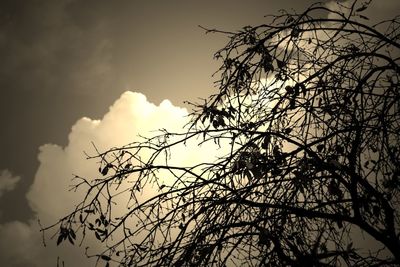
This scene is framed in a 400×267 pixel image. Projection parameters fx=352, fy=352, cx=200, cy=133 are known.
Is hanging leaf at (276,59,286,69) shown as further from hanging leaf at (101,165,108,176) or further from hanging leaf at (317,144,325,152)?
hanging leaf at (101,165,108,176)

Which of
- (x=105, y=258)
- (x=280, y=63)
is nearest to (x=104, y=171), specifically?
(x=105, y=258)

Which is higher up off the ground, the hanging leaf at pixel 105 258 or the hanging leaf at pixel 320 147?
the hanging leaf at pixel 320 147

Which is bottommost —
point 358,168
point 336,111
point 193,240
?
point 193,240

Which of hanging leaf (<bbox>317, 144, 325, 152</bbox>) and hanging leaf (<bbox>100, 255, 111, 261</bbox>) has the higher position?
hanging leaf (<bbox>317, 144, 325, 152</bbox>)

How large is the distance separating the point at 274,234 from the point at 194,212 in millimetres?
735

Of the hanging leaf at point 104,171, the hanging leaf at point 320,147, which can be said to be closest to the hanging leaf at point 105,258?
the hanging leaf at point 104,171

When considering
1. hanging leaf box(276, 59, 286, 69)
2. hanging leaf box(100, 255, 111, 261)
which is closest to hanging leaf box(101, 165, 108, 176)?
hanging leaf box(100, 255, 111, 261)

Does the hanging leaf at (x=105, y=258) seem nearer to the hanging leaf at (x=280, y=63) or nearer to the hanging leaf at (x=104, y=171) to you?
the hanging leaf at (x=104, y=171)

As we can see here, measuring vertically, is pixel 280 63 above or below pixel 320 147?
above

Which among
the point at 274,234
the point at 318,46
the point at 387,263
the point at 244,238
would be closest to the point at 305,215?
the point at 274,234

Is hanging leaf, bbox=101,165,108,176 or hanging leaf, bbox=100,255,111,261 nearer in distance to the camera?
hanging leaf, bbox=100,255,111,261

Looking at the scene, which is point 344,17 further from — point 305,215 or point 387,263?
point 387,263

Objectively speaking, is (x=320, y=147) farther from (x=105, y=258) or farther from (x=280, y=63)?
(x=105, y=258)

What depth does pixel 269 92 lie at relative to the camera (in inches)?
145
